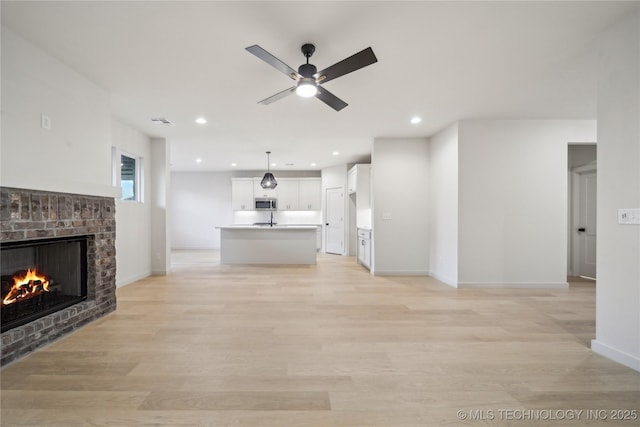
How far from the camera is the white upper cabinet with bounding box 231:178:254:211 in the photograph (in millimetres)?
9562

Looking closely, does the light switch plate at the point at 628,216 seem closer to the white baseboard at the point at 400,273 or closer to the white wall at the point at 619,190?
the white wall at the point at 619,190

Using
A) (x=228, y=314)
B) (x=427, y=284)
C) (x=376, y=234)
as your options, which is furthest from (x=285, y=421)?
(x=376, y=234)

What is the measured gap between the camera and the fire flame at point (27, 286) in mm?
2459


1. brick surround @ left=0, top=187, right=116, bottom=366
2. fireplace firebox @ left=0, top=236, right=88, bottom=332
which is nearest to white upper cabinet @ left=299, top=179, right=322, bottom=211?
brick surround @ left=0, top=187, right=116, bottom=366

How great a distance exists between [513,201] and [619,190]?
96.8 inches

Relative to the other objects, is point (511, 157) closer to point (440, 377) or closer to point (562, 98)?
point (562, 98)

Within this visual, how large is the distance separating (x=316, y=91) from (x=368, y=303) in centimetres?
265

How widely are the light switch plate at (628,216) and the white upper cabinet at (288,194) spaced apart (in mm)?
7992

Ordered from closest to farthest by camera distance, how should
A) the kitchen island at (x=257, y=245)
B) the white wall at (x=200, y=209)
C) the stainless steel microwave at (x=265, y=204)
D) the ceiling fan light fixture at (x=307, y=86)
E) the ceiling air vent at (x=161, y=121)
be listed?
the ceiling fan light fixture at (x=307, y=86) < the ceiling air vent at (x=161, y=121) < the kitchen island at (x=257, y=245) < the stainless steel microwave at (x=265, y=204) < the white wall at (x=200, y=209)

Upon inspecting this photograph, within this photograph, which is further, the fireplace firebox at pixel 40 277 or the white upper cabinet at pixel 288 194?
the white upper cabinet at pixel 288 194

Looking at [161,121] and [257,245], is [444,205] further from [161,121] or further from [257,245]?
[161,121]

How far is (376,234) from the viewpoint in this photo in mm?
5711

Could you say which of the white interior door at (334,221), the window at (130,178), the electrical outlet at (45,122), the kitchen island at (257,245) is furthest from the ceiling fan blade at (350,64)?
the white interior door at (334,221)

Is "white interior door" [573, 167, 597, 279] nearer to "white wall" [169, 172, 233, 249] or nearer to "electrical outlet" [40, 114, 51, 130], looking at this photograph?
"electrical outlet" [40, 114, 51, 130]
